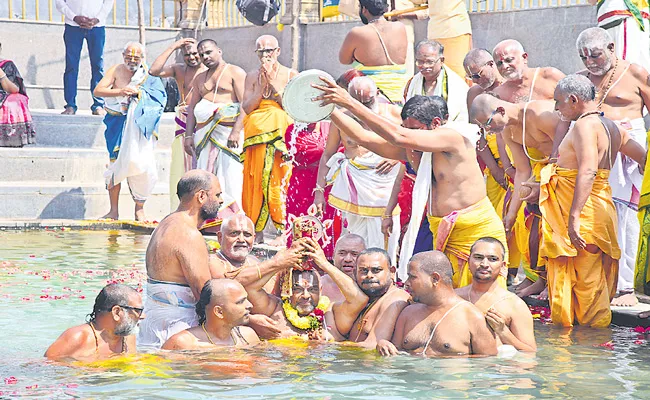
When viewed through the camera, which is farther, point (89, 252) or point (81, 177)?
point (81, 177)

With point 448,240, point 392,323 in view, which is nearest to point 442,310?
point 392,323

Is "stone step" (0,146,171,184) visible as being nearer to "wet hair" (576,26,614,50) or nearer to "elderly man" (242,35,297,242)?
"elderly man" (242,35,297,242)

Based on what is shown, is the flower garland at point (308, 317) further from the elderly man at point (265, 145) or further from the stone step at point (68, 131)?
the stone step at point (68, 131)

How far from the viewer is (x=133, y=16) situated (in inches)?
851

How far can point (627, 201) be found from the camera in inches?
354

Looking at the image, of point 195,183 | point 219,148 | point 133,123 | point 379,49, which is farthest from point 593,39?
point 133,123

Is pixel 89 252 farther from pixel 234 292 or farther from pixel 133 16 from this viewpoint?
pixel 133 16

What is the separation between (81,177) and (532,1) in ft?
18.6

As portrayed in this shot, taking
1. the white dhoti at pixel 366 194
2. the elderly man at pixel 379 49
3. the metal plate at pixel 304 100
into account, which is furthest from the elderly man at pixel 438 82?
the metal plate at pixel 304 100

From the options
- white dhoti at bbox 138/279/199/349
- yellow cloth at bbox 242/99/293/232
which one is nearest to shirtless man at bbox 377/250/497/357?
white dhoti at bbox 138/279/199/349

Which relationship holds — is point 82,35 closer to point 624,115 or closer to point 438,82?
point 438,82

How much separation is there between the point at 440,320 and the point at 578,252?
1.53 m

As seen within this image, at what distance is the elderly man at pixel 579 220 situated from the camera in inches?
318

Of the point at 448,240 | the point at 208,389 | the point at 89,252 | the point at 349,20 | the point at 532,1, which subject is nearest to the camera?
the point at 208,389
